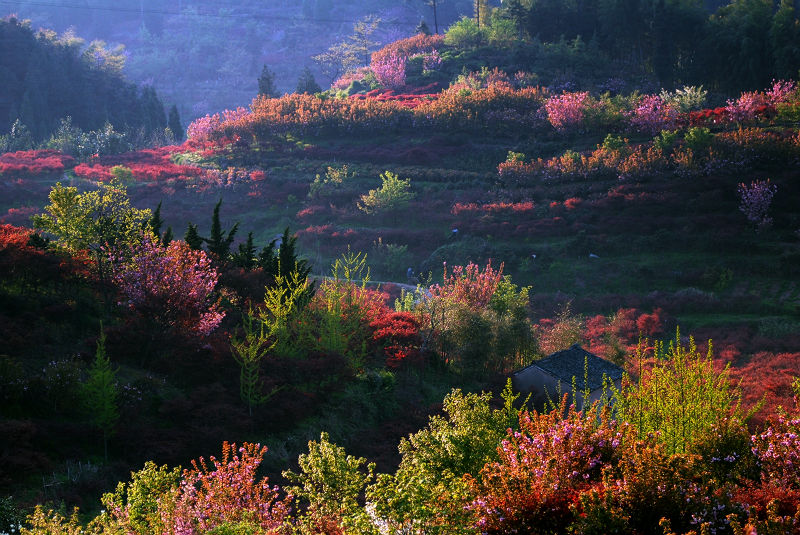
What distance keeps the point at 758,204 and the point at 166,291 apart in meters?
25.6

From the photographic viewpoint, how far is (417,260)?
29984mm

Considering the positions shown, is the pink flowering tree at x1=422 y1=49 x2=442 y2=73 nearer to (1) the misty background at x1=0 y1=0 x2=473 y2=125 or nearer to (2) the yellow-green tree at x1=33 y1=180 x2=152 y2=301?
(1) the misty background at x1=0 y1=0 x2=473 y2=125

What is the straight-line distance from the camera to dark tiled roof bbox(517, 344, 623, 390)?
49.3 ft

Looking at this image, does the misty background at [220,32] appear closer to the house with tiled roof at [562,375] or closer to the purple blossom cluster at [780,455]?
the house with tiled roof at [562,375]

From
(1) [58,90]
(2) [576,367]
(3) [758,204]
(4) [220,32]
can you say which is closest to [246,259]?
(2) [576,367]

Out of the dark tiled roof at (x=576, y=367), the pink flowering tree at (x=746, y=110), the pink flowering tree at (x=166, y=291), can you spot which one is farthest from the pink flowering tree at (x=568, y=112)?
the pink flowering tree at (x=166, y=291)

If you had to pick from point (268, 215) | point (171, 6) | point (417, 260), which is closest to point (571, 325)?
point (417, 260)

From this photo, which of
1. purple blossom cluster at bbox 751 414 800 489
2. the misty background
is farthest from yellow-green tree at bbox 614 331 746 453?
the misty background

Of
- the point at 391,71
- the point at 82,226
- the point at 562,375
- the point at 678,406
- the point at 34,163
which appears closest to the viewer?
the point at 678,406

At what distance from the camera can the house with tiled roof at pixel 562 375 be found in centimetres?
1495

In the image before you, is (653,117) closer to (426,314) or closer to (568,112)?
(568,112)

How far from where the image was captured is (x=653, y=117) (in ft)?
126

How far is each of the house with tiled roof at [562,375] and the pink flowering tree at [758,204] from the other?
16274mm

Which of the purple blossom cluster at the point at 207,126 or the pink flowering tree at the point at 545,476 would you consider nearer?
the pink flowering tree at the point at 545,476
